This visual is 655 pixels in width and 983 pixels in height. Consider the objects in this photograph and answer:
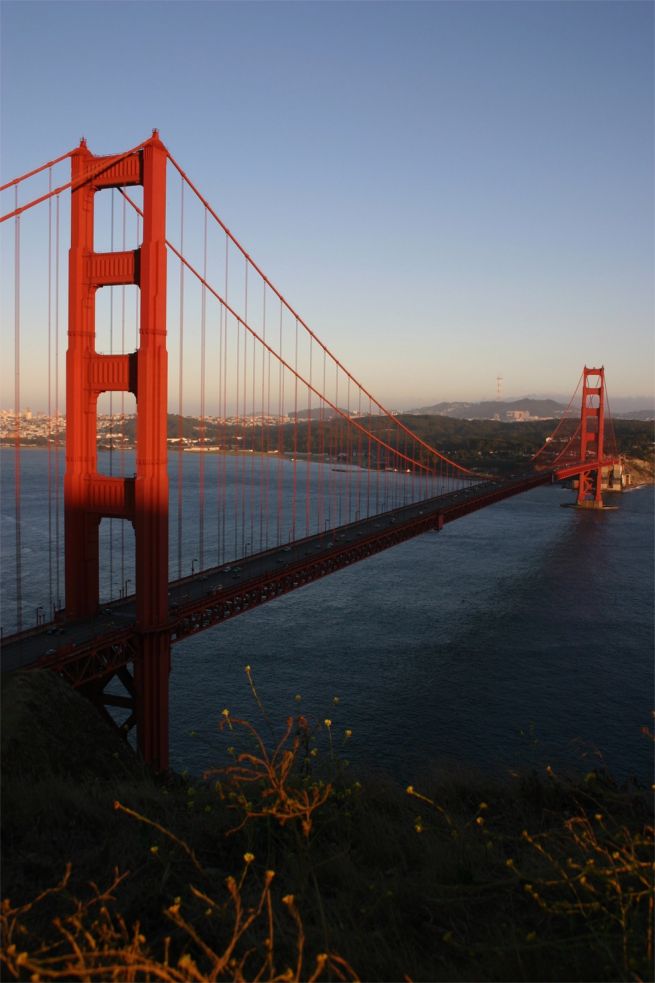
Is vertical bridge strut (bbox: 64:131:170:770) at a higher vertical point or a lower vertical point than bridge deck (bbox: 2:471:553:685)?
higher

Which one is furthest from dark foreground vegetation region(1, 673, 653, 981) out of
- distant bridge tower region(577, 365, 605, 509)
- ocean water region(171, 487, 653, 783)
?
distant bridge tower region(577, 365, 605, 509)

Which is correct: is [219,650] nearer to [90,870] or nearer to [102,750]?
[102,750]

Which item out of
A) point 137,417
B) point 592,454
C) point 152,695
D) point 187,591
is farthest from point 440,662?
point 592,454

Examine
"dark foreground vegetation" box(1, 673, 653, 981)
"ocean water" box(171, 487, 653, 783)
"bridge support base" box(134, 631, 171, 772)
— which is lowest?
"ocean water" box(171, 487, 653, 783)

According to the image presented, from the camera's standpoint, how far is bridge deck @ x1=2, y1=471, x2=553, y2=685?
1234 centimetres

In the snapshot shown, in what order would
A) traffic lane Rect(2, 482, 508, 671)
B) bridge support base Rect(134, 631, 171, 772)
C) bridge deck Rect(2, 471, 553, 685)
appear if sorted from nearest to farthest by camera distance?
bridge deck Rect(2, 471, 553, 685), traffic lane Rect(2, 482, 508, 671), bridge support base Rect(134, 631, 171, 772)

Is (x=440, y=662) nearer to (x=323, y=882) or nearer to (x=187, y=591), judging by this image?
(x=187, y=591)

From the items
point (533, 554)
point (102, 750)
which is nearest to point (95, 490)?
point (102, 750)

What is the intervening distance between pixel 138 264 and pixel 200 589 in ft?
25.4

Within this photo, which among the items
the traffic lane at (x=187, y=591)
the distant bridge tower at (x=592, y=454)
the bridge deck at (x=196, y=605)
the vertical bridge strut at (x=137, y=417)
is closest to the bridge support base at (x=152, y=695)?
the vertical bridge strut at (x=137, y=417)

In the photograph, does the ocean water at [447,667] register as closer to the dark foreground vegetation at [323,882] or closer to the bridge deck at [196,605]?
the bridge deck at [196,605]

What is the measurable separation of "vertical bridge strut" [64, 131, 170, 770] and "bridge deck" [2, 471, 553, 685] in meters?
0.64

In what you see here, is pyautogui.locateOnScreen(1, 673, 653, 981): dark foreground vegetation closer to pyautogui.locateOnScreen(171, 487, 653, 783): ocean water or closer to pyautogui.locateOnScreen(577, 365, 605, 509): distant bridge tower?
pyautogui.locateOnScreen(171, 487, 653, 783): ocean water

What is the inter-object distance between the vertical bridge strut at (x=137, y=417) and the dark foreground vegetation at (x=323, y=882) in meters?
6.50
